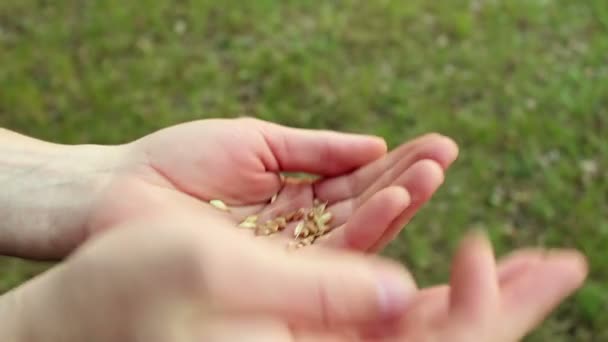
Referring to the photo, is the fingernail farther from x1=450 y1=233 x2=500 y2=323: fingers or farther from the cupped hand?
the cupped hand

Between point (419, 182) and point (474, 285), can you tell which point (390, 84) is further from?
point (474, 285)

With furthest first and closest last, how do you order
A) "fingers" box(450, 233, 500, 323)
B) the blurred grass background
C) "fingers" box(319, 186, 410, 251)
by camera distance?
the blurred grass background < "fingers" box(319, 186, 410, 251) < "fingers" box(450, 233, 500, 323)

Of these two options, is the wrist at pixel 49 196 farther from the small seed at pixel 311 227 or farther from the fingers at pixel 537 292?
the fingers at pixel 537 292

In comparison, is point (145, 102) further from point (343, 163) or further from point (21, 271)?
point (343, 163)

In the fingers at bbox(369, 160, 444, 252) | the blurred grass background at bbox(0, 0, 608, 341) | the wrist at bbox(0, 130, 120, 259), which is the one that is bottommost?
the blurred grass background at bbox(0, 0, 608, 341)

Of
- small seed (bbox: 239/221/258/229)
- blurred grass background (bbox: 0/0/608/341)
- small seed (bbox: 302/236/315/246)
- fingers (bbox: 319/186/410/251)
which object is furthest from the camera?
blurred grass background (bbox: 0/0/608/341)

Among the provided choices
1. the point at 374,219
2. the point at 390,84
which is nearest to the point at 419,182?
the point at 374,219

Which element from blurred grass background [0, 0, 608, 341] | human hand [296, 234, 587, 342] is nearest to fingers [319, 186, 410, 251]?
human hand [296, 234, 587, 342]

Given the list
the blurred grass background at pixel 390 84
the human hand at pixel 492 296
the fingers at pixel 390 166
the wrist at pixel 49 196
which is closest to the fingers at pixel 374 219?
the fingers at pixel 390 166
